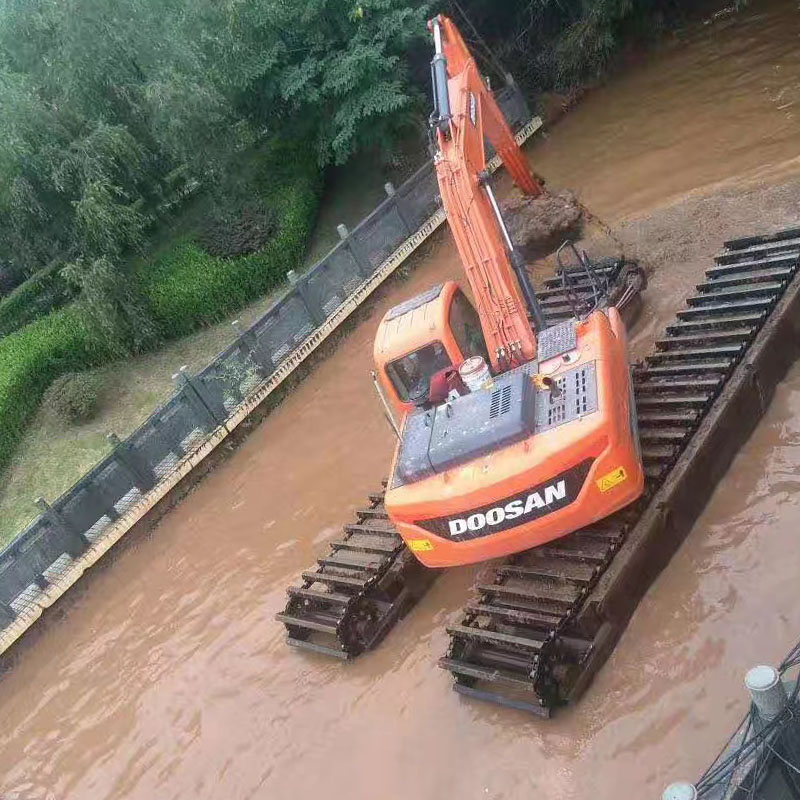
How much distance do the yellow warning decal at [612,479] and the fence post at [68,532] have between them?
25.0ft

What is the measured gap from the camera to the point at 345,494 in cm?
1053

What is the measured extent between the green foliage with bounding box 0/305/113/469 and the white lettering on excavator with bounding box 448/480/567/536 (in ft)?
34.4

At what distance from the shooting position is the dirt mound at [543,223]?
1324 cm

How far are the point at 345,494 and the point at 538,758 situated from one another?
4.66 m

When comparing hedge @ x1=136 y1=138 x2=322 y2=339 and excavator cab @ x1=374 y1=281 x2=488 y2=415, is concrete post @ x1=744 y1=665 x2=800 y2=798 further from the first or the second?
hedge @ x1=136 y1=138 x2=322 y2=339

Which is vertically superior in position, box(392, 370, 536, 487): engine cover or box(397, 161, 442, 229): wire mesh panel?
box(397, 161, 442, 229): wire mesh panel

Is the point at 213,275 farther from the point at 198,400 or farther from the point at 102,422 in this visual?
the point at 198,400

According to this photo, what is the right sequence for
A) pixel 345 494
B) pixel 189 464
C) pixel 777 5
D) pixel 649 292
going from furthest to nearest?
pixel 777 5 < pixel 189 464 < pixel 649 292 < pixel 345 494

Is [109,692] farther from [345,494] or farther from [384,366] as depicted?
[384,366]

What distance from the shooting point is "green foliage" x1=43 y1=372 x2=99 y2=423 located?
572 inches

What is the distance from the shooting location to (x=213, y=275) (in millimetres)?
15930

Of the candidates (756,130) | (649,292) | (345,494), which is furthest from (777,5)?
(345,494)

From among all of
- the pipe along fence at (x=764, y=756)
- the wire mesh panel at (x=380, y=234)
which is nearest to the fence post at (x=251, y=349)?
the wire mesh panel at (x=380, y=234)

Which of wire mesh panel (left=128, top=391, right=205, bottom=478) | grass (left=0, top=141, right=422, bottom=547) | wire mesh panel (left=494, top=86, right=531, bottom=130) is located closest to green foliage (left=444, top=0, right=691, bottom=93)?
wire mesh panel (left=494, top=86, right=531, bottom=130)
